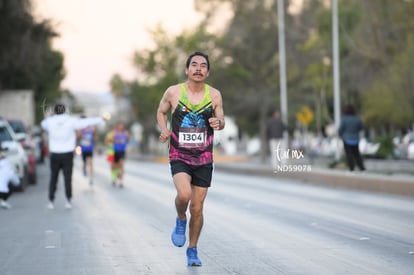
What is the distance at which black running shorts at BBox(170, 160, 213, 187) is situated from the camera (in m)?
8.88

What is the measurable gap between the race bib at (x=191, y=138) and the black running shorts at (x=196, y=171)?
0.19 m

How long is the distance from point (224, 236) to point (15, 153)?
37.3 ft

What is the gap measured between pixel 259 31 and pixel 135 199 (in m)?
37.2

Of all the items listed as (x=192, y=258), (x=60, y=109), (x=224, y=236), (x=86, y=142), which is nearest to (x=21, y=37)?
(x=86, y=142)

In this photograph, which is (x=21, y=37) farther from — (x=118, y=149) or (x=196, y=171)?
(x=196, y=171)

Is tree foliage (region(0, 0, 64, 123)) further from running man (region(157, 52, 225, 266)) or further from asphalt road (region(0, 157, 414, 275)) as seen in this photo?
running man (region(157, 52, 225, 266))

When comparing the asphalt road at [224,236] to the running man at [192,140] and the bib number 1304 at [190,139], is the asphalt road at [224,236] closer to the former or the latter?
the running man at [192,140]

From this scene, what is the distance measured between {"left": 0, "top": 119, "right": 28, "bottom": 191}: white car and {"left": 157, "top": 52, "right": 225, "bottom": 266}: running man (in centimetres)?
1285

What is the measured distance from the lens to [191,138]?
8844mm

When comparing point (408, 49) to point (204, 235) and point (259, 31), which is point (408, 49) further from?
point (204, 235)

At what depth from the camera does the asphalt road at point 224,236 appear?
29.2 feet

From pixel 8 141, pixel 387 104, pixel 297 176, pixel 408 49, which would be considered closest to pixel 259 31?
pixel 408 49

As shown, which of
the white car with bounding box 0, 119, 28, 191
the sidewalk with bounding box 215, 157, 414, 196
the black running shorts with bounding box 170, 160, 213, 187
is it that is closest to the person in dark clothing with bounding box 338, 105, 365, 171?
the sidewalk with bounding box 215, 157, 414, 196

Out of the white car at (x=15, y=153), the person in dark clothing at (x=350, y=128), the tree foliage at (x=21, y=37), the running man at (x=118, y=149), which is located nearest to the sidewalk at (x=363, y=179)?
the person in dark clothing at (x=350, y=128)
